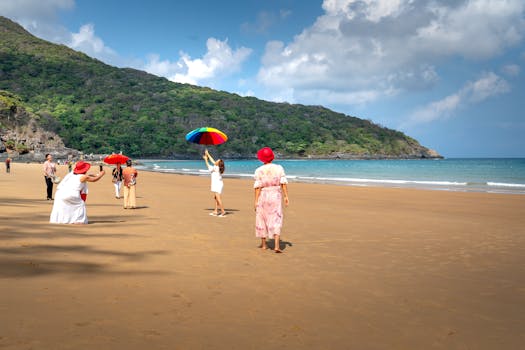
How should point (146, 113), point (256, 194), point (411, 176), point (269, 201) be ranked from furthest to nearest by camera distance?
point (146, 113), point (411, 176), point (256, 194), point (269, 201)

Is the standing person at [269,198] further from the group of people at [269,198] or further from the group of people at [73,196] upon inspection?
the group of people at [73,196]

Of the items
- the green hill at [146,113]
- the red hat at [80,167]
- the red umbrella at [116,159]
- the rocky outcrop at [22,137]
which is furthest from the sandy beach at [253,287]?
the green hill at [146,113]

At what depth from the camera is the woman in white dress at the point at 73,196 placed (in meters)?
9.73

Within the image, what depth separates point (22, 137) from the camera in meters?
85.2

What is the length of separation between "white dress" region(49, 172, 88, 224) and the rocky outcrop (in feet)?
250

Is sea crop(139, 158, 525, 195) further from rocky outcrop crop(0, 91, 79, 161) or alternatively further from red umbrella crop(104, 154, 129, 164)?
rocky outcrop crop(0, 91, 79, 161)

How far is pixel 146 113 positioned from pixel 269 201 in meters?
136

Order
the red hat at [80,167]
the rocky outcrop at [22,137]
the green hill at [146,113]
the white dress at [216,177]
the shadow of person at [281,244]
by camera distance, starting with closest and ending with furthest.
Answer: the shadow of person at [281,244] → the red hat at [80,167] → the white dress at [216,177] → the rocky outcrop at [22,137] → the green hill at [146,113]

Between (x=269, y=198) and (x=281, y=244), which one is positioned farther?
(x=281, y=244)

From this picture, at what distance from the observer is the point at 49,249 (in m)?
7.16

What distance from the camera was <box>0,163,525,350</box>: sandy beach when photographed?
3.83m

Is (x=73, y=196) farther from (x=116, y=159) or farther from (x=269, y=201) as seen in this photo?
(x=269, y=201)

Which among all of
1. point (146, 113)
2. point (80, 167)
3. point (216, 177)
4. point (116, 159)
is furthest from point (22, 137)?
point (80, 167)

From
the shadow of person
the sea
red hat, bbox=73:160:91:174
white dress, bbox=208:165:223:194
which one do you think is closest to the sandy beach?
the shadow of person
